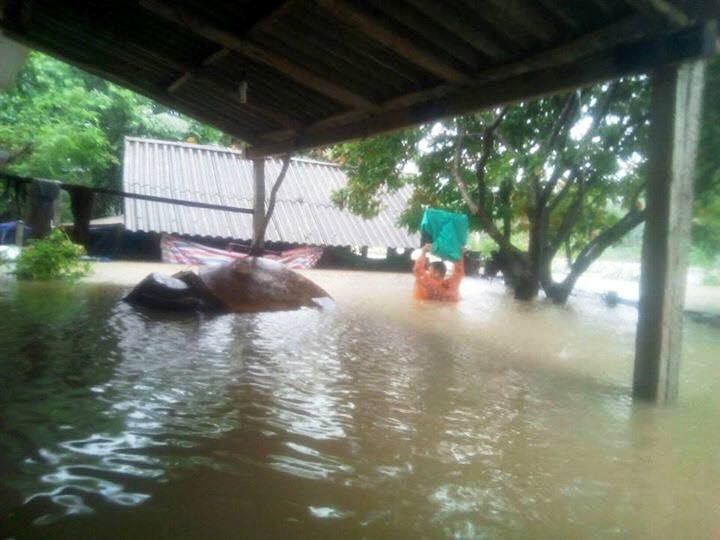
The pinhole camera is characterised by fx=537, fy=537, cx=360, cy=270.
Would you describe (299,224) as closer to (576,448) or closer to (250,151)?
(250,151)

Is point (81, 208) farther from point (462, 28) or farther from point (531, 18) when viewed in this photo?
point (531, 18)

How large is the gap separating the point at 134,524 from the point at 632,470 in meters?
2.15

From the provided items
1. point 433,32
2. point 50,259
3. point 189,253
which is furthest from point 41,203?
point 189,253

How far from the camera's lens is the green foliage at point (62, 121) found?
14.6 meters

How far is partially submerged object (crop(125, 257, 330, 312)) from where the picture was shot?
666cm

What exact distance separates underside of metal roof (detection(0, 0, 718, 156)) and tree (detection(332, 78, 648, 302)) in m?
3.95

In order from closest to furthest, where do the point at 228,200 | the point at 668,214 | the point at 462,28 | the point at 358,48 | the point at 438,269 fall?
the point at 668,214 < the point at 462,28 < the point at 358,48 < the point at 438,269 < the point at 228,200

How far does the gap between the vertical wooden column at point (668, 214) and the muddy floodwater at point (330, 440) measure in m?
0.41

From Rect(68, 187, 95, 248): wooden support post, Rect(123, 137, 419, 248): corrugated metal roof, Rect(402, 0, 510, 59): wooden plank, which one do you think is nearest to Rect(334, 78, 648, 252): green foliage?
Rect(123, 137, 419, 248): corrugated metal roof

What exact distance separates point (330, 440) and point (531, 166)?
22.8ft

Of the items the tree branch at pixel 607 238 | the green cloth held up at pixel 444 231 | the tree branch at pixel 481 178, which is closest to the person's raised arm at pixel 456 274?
the green cloth held up at pixel 444 231

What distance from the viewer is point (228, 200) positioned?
16.9 metres

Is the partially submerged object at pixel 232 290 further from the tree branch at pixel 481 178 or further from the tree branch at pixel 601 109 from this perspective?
the tree branch at pixel 601 109

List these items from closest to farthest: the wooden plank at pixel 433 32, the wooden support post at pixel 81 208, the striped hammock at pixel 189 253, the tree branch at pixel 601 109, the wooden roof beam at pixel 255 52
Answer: the wooden plank at pixel 433 32, the wooden roof beam at pixel 255 52, the wooden support post at pixel 81 208, the tree branch at pixel 601 109, the striped hammock at pixel 189 253
